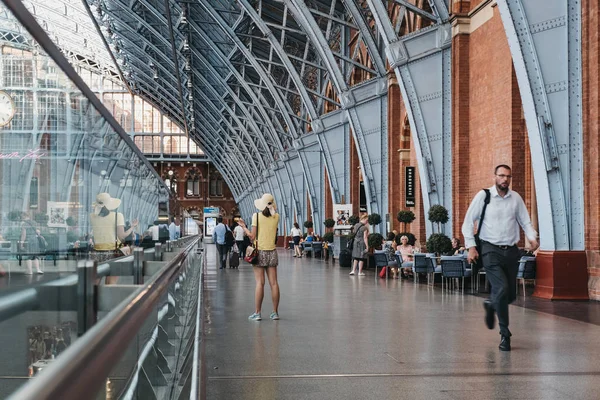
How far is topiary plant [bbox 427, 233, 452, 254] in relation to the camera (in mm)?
18125

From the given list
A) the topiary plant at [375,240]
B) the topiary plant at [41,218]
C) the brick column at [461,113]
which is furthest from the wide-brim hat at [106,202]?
the topiary plant at [375,240]

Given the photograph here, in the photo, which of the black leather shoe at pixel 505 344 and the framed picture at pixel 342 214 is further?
the framed picture at pixel 342 214

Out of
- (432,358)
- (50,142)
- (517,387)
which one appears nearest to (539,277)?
(432,358)

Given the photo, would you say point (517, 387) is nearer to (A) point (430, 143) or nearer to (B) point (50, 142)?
(B) point (50, 142)

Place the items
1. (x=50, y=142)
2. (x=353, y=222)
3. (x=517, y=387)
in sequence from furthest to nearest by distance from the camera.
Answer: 1. (x=353, y=222)
2. (x=517, y=387)
3. (x=50, y=142)

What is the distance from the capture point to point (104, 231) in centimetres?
451

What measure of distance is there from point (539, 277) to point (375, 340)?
639cm

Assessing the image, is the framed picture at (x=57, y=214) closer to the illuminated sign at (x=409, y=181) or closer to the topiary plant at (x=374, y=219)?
the illuminated sign at (x=409, y=181)

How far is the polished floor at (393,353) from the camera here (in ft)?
19.5

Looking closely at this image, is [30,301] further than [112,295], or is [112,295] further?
[112,295]

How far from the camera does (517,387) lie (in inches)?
236

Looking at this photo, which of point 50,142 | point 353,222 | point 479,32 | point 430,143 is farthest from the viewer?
point 353,222


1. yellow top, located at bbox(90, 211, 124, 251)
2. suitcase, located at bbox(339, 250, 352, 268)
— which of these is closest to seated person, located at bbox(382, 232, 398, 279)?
suitcase, located at bbox(339, 250, 352, 268)

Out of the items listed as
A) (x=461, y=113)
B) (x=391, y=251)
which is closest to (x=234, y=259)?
(x=391, y=251)
